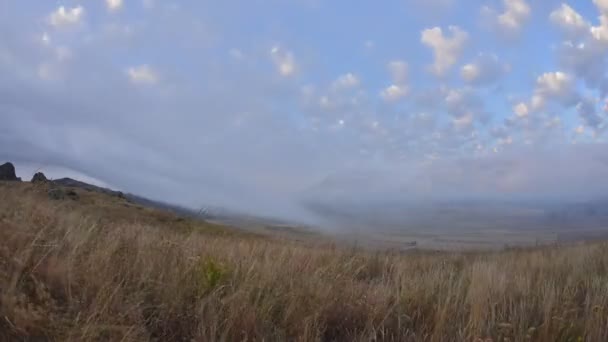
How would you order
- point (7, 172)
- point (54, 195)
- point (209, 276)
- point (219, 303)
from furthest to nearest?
1. point (7, 172)
2. point (54, 195)
3. point (209, 276)
4. point (219, 303)

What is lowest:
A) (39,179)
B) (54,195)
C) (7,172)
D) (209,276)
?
(209,276)

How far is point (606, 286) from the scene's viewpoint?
521 cm

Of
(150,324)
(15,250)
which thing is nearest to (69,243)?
(15,250)

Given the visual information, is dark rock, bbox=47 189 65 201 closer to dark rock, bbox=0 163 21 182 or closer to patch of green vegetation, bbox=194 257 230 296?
patch of green vegetation, bbox=194 257 230 296

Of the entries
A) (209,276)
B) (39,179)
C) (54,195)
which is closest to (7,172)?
(54,195)

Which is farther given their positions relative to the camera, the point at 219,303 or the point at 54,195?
the point at 54,195

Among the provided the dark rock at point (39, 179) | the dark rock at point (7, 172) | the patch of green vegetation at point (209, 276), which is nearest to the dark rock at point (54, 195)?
the dark rock at point (39, 179)

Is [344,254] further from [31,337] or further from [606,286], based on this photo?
[31,337]

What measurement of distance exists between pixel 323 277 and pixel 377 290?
57 cm

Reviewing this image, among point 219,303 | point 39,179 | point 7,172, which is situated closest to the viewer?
point 219,303

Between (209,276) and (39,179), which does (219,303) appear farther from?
(39,179)

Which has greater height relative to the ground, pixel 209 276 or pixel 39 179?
pixel 39 179

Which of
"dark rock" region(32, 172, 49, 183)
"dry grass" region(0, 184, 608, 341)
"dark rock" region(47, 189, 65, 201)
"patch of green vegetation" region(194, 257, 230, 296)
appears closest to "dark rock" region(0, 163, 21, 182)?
"dark rock" region(47, 189, 65, 201)

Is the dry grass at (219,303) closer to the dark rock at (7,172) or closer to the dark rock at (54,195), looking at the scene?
the dark rock at (54,195)
